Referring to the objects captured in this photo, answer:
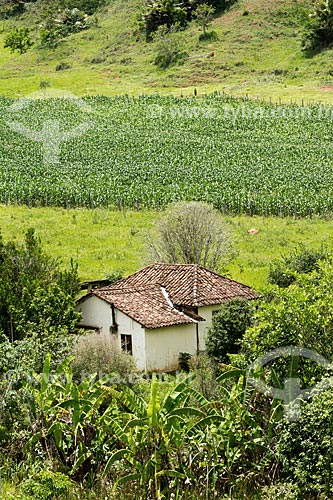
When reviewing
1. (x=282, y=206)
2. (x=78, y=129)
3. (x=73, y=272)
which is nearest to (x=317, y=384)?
(x=73, y=272)

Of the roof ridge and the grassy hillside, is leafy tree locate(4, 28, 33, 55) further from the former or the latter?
the roof ridge

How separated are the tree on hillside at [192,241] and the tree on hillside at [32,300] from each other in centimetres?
1204

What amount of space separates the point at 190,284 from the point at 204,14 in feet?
295

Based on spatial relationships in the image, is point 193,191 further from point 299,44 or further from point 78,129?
point 299,44

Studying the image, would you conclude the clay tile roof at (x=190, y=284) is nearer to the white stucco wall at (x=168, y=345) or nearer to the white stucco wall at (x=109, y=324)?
the white stucco wall at (x=168, y=345)

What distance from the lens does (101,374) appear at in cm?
3350

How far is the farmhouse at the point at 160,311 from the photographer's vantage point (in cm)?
3938

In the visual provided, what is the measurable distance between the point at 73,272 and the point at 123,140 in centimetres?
4923

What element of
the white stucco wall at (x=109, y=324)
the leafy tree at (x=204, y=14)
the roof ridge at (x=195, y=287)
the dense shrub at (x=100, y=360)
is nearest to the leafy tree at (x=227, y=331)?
the white stucco wall at (x=109, y=324)

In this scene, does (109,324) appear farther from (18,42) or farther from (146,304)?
(18,42)

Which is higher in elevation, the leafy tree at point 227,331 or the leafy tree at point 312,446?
the leafy tree at point 312,446

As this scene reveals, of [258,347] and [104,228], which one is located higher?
[258,347]

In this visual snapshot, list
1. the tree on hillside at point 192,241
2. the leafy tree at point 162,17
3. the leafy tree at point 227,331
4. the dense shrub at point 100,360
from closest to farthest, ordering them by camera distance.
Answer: the dense shrub at point 100,360
the leafy tree at point 227,331
the tree on hillside at point 192,241
the leafy tree at point 162,17

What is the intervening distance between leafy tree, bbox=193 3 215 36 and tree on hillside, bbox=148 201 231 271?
251 ft
